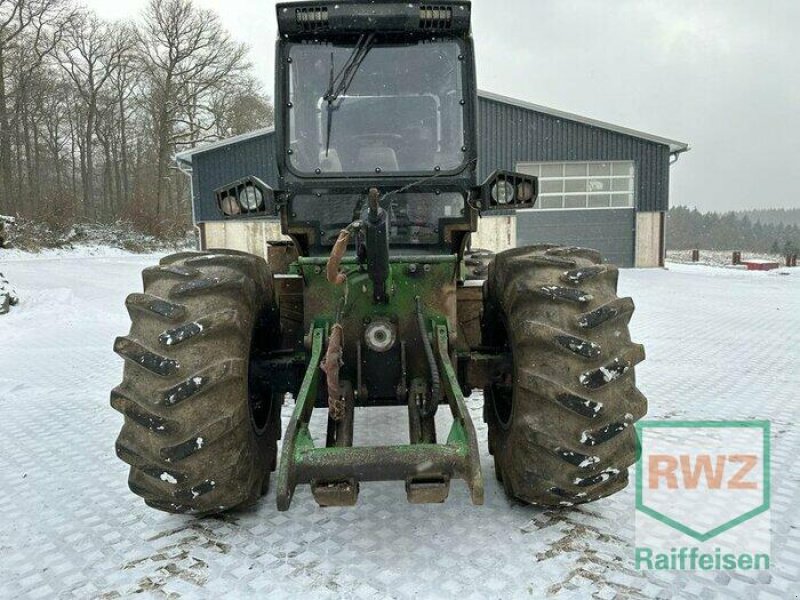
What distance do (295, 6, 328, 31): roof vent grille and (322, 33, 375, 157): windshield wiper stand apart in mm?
222

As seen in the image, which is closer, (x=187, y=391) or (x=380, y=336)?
(x=187, y=391)

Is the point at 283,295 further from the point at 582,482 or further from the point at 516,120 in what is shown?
the point at 516,120

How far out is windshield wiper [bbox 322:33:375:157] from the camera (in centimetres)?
362

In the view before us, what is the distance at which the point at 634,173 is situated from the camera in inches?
841

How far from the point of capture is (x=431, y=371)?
3.04 m

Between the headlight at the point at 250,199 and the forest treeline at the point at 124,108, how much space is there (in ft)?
112

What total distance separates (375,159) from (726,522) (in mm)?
2725

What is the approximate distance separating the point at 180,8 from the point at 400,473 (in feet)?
140

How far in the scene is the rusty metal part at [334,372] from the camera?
2.92 m

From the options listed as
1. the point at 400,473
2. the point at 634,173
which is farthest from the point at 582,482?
the point at 634,173

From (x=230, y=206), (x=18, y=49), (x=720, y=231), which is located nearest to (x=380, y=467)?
(x=230, y=206)

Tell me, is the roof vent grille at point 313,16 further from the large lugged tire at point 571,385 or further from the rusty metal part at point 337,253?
the large lugged tire at point 571,385

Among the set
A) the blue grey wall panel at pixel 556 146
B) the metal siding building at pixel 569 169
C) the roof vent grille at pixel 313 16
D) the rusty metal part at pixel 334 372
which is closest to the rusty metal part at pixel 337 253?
the rusty metal part at pixel 334 372

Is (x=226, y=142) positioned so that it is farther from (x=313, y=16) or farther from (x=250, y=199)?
(x=313, y=16)
